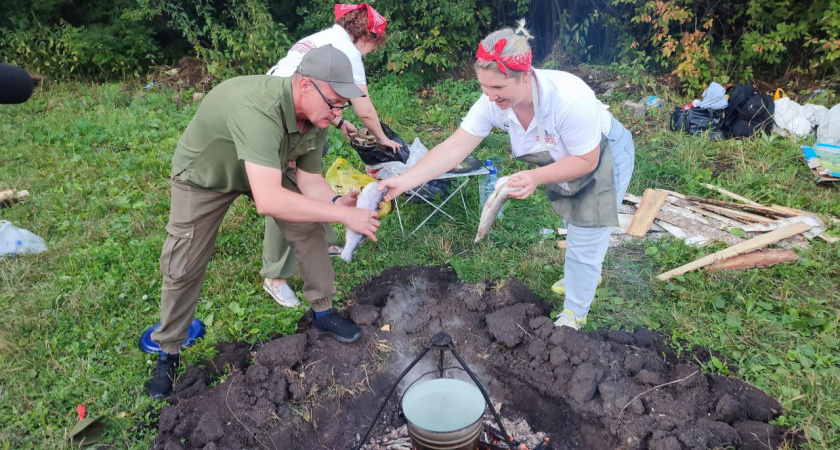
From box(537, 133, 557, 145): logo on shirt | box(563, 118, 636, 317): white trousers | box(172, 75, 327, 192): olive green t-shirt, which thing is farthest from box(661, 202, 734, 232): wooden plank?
box(172, 75, 327, 192): olive green t-shirt

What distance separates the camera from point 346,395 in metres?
3.80

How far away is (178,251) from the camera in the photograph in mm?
3592

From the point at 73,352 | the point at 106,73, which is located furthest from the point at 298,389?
the point at 106,73

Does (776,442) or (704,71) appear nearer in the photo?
(776,442)

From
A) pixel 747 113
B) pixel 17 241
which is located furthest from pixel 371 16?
pixel 747 113

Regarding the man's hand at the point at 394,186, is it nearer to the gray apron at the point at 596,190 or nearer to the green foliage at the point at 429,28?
the gray apron at the point at 596,190

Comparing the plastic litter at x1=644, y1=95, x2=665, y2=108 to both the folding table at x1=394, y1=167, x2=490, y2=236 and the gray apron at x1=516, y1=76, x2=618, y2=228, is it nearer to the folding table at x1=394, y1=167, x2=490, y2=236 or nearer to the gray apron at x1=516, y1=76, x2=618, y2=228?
the folding table at x1=394, y1=167, x2=490, y2=236

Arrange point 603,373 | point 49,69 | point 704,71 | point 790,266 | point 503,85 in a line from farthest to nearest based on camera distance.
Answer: point 49,69 < point 704,71 < point 790,266 < point 603,373 < point 503,85

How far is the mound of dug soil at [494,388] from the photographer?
133 inches

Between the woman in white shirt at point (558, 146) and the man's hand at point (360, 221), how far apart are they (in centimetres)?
48

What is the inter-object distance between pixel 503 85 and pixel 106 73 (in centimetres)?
978

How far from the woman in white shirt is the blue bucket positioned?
190 cm

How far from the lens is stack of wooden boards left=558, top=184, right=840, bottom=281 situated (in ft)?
16.1

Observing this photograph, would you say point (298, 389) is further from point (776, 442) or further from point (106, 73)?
point (106, 73)
